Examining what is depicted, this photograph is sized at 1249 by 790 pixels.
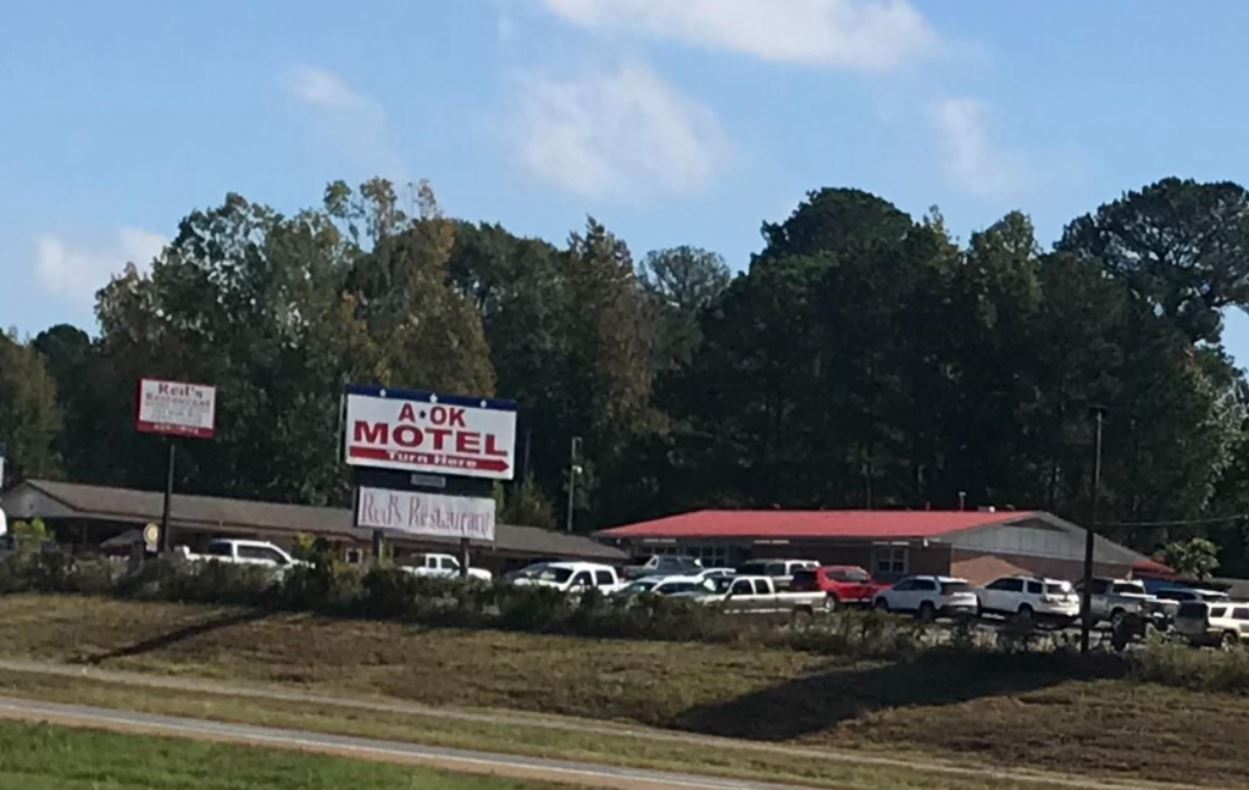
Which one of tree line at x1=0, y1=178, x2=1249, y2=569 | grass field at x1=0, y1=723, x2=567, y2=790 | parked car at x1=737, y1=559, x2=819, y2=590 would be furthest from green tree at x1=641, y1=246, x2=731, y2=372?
grass field at x1=0, y1=723, x2=567, y2=790

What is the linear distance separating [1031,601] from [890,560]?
62.5 ft

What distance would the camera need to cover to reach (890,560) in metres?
86.2

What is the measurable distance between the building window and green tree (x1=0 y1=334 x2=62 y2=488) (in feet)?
174

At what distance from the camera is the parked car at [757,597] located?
58.6 metres

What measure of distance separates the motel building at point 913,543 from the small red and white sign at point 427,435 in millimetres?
24088

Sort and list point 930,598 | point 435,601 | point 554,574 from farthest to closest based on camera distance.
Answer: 1. point 554,574
2. point 930,598
3. point 435,601

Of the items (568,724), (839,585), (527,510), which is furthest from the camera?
(527,510)

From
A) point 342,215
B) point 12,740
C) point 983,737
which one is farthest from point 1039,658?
point 342,215

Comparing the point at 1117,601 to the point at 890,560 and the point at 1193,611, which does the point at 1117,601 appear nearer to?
the point at 1193,611

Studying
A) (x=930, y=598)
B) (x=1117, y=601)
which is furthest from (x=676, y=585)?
(x=1117, y=601)

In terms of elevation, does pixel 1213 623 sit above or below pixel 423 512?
below

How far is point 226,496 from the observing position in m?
107

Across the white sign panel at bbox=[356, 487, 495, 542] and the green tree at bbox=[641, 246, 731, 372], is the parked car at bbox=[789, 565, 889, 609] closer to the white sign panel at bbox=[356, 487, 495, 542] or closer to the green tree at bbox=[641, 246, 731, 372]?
the white sign panel at bbox=[356, 487, 495, 542]

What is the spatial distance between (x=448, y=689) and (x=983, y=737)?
Result: 1264 cm
